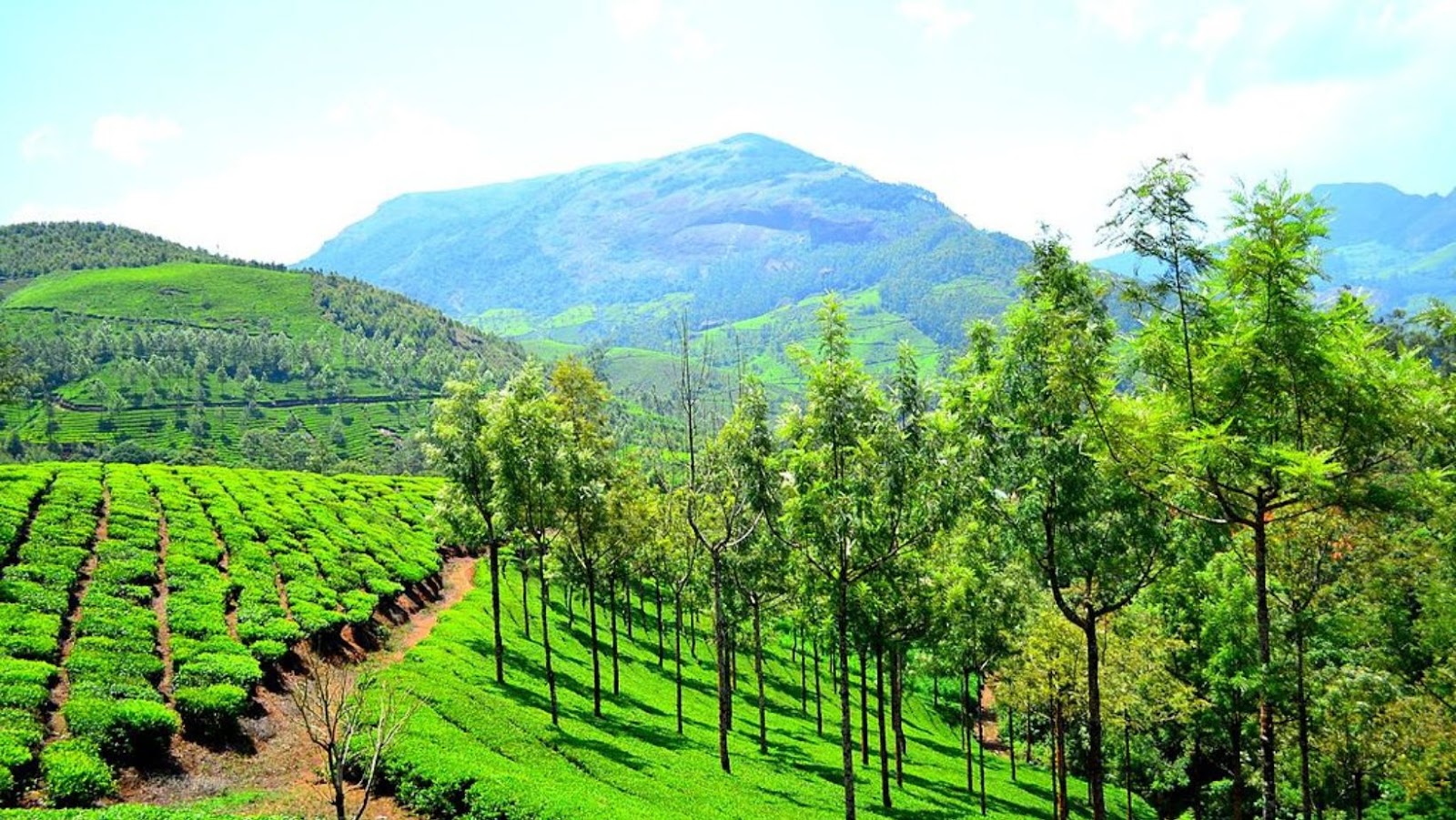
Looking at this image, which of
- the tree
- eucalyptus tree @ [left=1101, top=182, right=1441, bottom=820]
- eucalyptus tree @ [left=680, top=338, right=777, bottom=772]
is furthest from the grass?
eucalyptus tree @ [left=1101, top=182, right=1441, bottom=820]

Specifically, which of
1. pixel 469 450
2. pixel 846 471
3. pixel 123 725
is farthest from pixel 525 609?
pixel 846 471

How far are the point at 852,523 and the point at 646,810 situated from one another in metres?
12.0

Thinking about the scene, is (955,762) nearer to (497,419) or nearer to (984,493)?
(984,493)

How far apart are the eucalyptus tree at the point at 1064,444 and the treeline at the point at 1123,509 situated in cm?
9

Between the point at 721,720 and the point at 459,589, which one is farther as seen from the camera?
the point at 459,589

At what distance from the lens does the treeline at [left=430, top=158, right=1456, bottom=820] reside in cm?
1842

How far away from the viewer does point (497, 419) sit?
113 feet

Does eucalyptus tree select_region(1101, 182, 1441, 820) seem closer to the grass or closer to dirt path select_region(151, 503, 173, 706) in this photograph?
the grass

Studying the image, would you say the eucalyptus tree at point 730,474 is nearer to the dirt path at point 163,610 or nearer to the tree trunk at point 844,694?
the tree trunk at point 844,694

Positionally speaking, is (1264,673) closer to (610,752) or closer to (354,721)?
(354,721)

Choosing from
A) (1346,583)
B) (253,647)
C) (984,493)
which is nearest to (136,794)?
(253,647)

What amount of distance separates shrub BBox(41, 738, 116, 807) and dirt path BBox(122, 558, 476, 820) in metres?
1.00

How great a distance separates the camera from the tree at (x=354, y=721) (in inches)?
616

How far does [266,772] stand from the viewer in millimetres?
26656
